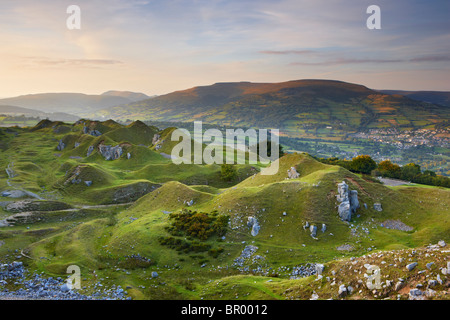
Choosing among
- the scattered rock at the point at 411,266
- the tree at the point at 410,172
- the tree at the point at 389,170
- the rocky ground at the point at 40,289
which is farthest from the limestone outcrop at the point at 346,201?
the tree at the point at 410,172

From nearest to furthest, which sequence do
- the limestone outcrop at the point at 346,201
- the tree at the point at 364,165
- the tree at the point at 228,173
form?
the limestone outcrop at the point at 346,201 → the tree at the point at 228,173 → the tree at the point at 364,165

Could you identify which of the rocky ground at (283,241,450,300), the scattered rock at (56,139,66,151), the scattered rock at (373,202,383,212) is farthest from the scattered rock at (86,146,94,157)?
the rocky ground at (283,241,450,300)

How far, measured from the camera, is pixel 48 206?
223 feet

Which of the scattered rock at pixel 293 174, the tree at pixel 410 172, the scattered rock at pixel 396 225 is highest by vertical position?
the scattered rock at pixel 293 174

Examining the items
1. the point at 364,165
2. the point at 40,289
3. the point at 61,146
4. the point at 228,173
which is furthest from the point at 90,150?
the point at 364,165

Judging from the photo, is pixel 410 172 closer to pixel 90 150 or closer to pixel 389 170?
pixel 389 170

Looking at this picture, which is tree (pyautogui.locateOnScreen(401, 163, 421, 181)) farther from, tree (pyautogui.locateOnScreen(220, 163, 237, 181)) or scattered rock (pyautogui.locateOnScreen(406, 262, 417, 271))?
scattered rock (pyautogui.locateOnScreen(406, 262, 417, 271))

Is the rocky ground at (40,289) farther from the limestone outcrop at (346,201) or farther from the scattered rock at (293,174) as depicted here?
the scattered rock at (293,174)

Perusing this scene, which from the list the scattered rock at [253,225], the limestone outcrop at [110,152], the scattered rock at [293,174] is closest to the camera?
the scattered rock at [253,225]

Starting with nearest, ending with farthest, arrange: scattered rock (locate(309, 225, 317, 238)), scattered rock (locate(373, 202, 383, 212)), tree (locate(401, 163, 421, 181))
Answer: scattered rock (locate(309, 225, 317, 238)), scattered rock (locate(373, 202, 383, 212)), tree (locate(401, 163, 421, 181))

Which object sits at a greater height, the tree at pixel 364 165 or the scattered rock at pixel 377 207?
the tree at pixel 364 165

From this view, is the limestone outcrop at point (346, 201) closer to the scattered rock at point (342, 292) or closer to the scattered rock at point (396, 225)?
the scattered rock at point (396, 225)

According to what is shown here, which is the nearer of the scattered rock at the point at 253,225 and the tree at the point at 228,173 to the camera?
the scattered rock at the point at 253,225
